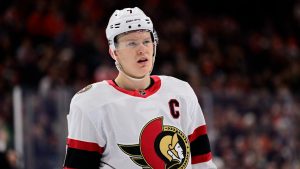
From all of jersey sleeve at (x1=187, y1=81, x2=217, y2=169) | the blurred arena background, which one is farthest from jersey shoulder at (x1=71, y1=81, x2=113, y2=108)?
the blurred arena background

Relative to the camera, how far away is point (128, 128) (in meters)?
2.89

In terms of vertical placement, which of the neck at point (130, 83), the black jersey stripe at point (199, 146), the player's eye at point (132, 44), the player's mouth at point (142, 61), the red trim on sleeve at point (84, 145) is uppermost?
the player's eye at point (132, 44)

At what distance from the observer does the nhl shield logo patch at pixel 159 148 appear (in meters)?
2.90

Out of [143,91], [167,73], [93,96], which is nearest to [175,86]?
[143,91]

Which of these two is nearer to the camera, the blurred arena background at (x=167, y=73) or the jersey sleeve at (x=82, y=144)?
the jersey sleeve at (x=82, y=144)

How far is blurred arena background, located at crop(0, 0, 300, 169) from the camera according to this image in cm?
662

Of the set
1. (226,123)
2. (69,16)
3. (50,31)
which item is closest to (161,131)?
(226,123)

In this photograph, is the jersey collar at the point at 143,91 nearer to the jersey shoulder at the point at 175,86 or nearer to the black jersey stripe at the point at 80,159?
the jersey shoulder at the point at 175,86

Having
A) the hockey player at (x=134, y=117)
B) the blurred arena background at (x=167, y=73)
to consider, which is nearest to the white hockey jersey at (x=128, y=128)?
the hockey player at (x=134, y=117)

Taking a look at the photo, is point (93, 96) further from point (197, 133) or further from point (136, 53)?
point (197, 133)

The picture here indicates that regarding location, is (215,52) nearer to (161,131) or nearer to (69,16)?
(69,16)

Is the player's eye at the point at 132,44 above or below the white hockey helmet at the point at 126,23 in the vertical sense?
below

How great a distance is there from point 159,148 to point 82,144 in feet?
0.97

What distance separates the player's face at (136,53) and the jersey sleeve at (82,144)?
28cm
